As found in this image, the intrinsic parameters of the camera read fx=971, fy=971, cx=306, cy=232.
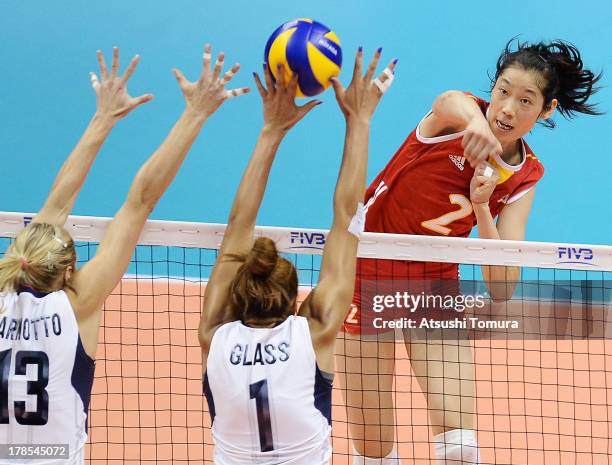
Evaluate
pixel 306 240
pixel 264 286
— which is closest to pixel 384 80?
pixel 306 240

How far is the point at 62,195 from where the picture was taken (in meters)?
3.43

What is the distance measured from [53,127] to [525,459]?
5763 mm

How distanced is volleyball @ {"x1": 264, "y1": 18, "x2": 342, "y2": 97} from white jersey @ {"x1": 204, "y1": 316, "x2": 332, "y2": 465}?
3.07ft

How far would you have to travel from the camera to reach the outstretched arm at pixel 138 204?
3.09 meters

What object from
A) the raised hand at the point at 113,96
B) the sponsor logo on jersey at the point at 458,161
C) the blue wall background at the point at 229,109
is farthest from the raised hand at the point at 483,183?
the blue wall background at the point at 229,109

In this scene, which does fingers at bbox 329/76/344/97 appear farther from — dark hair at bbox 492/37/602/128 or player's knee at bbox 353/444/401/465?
player's knee at bbox 353/444/401/465

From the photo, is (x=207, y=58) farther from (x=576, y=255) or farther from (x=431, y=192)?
(x=576, y=255)

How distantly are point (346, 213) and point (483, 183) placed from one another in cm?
70

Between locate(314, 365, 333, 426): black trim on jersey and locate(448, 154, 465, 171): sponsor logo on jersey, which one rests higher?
locate(448, 154, 465, 171): sponsor logo on jersey

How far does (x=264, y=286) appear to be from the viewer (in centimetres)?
296

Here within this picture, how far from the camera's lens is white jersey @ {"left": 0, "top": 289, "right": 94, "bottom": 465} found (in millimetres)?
2961

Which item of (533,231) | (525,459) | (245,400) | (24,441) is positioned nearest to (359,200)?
(245,400)

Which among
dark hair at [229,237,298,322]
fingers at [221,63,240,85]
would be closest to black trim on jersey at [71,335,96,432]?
dark hair at [229,237,298,322]

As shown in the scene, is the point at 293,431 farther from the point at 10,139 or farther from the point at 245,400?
the point at 10,139
